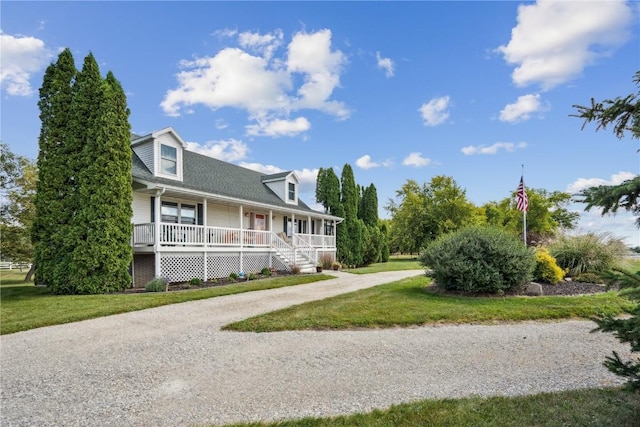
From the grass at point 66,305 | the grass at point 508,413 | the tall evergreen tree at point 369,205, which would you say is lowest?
the grass at point 66,305

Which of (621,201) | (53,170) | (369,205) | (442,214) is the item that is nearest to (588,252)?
(621,201)

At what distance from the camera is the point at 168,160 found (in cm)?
1594

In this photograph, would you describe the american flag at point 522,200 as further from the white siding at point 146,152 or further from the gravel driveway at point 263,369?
the white siding at point 146,152

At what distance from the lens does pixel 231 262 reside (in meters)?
16.5

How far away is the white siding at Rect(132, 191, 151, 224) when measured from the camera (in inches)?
563

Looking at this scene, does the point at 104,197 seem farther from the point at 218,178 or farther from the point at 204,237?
the point at 218,178

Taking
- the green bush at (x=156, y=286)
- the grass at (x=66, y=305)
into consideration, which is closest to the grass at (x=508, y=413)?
the grass at (x=66, y=305)

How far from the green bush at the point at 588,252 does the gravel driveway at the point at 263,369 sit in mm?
7291

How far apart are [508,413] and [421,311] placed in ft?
14.3

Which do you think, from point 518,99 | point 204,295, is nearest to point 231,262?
point 204,295

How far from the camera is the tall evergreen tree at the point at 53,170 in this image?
39.1ft

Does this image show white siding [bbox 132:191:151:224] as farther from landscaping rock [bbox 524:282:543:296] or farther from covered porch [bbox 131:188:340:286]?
landscaping rock [bbox 524:282:543:296]

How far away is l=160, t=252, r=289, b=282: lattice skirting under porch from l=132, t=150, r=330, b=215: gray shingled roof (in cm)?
297

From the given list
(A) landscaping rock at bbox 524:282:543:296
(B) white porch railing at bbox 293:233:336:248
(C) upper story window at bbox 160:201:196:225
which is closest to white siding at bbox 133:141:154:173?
(C) upper story window at bbox 160:201:196:225
